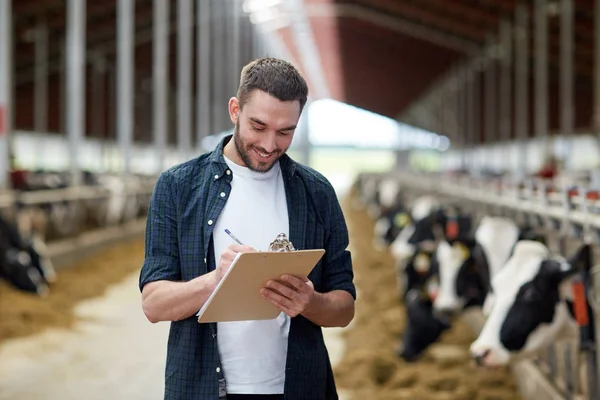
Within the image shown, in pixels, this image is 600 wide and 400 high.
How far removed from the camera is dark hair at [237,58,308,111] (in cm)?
238

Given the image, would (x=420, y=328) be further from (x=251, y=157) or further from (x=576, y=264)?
(x=251, y=157)

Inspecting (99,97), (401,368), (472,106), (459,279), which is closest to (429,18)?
(472,106)

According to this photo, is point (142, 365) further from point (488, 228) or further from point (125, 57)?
point (125, 57)

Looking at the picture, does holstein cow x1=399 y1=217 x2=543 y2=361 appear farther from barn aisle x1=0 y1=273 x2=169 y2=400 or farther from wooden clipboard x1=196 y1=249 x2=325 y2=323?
wooden clipboard x1=196 y1=249 x2=325 y2=323

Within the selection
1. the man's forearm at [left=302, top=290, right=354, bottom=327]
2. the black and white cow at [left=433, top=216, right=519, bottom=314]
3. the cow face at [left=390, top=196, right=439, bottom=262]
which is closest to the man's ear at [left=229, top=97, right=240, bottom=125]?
the man's forearm at [left=302, top=290, right=354, bottom=327]

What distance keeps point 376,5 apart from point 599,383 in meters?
29.8

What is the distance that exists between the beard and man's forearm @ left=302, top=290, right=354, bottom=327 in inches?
13.9

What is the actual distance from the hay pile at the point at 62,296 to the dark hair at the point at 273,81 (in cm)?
703

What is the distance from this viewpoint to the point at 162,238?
2.48 meters

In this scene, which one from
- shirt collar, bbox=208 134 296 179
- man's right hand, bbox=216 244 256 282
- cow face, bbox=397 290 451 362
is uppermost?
shirt collar, bbox=208 134 296 179

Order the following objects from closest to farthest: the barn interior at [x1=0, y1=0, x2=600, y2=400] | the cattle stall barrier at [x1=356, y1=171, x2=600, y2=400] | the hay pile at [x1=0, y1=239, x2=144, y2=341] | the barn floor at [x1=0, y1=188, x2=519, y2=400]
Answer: the cattle stall barrier at [x1=356, y1=171, x2=600, y2=400] → the barn interior at [x1=0, y1=0, x2=600, y2=400] → the barn floor at [x1=0, y1=188, x2=519, y2=400] → the hay pile at [x1=0, y1=239, x2=144, y2=341]

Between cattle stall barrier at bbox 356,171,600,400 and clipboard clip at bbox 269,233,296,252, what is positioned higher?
clipboard clip at bbox 269,233,296,252

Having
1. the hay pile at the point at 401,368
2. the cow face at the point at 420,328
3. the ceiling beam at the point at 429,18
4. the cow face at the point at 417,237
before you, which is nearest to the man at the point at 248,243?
the hay pile at the point at 401,368

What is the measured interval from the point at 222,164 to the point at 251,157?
131 millimetres
